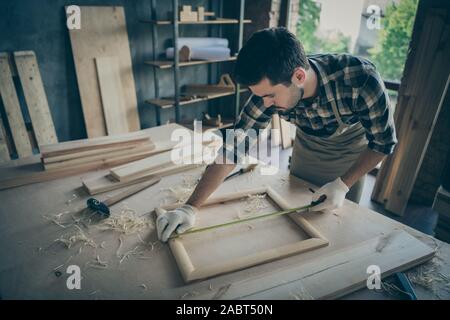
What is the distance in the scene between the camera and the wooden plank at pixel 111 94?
11.8 feet

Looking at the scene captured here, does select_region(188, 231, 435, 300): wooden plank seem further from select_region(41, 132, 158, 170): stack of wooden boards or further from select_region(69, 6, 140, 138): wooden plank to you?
select_region(69, 6, 140, 138): wooden plank

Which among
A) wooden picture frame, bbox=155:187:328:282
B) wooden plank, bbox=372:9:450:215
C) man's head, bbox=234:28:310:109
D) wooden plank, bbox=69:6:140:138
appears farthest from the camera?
wooden plank, bbox=69:6:140:138

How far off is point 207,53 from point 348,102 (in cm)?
285

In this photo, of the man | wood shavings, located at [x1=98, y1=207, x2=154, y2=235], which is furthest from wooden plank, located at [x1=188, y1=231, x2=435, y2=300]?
wood shavings, located at [x1=98, y1=207, x2=154, y2=235]

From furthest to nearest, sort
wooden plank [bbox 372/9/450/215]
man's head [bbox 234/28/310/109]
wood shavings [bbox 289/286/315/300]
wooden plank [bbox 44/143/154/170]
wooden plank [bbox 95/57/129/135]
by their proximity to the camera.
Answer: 1. wooden plank [bbox 95/57/129/135]
2. wooden plank [bbox 372/9/450/215]
3. wooden plank [bbox 44/143/154/170]
4. man's head [bbox 234/28/310/109]
5. wood shavings [bbox 289/286/315/300]

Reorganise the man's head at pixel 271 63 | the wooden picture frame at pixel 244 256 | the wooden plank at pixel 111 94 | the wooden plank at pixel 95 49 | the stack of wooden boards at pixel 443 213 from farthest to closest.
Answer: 1. the wooden plank at pixel 111 94
2. the wooden plank at pixel 95 49
3. the stack of wooden boards at pixel 443 213
4. the man's head at pixel 271 63
5. the wooden picture frame at pixel 244 256

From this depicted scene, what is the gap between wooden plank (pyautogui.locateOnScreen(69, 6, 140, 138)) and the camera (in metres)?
3.39

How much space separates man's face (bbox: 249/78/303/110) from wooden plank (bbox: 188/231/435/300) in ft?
2.43

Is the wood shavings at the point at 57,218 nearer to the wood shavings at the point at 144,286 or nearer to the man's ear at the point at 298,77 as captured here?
the wood shavings at the point at 144,286

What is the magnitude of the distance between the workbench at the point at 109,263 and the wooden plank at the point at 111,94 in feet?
7.10

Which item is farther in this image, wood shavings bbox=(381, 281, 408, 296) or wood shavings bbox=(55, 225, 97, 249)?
wood shavings bbox=(55, 225, 97, 249)

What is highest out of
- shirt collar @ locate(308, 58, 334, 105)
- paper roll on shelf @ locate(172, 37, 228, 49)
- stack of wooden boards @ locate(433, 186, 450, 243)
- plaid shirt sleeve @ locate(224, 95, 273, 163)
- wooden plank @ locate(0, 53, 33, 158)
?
shirt collar @ locate(308, 58, 334, 105)

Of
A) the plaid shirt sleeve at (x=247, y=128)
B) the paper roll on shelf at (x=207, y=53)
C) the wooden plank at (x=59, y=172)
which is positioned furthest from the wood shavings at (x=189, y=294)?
the paper roll on shelf at (x=207, y=53)
